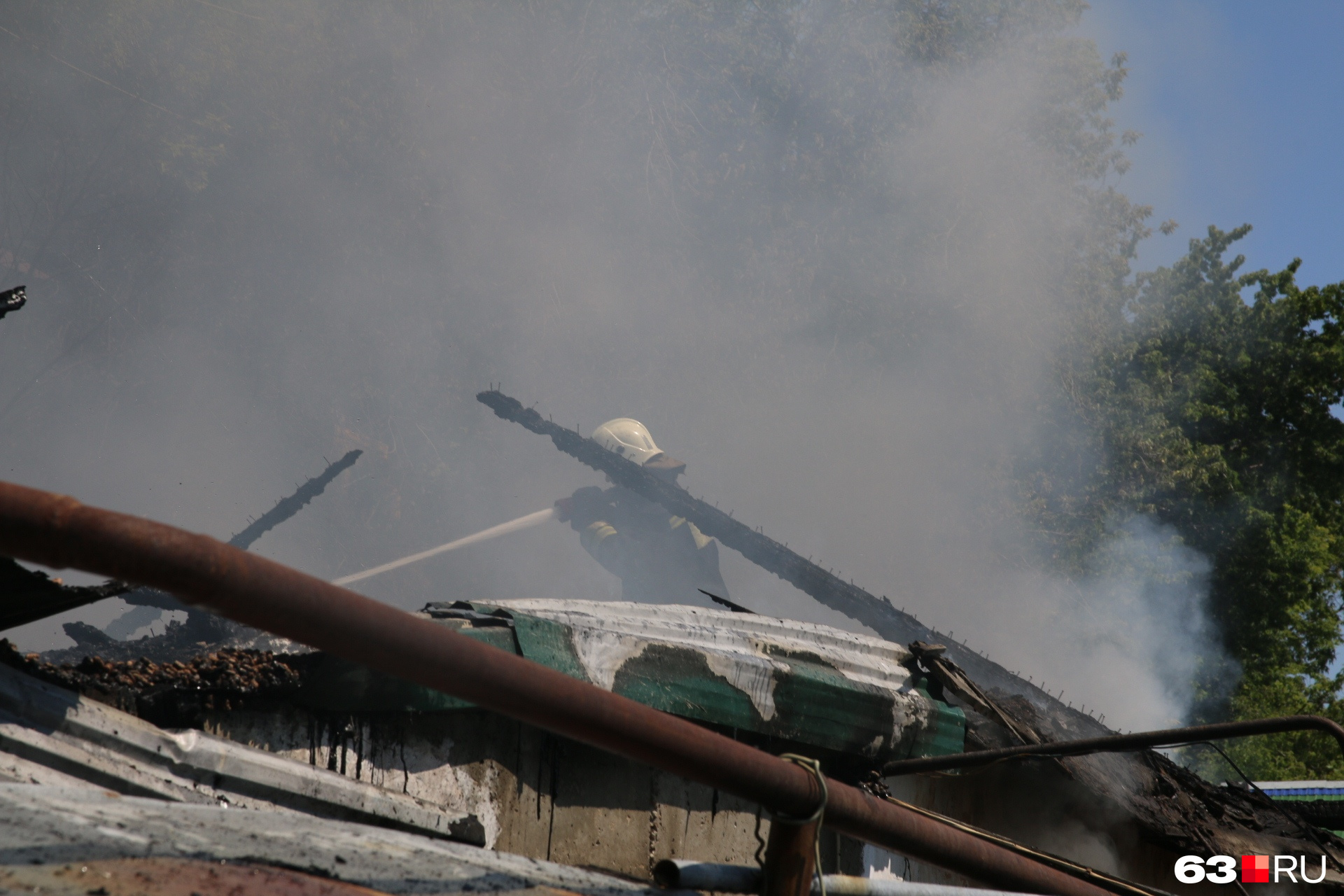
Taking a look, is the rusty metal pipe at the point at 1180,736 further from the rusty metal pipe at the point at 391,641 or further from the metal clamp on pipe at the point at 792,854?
the rusty metal pipe at the point at 391,641

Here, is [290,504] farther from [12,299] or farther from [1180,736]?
[1180,736]

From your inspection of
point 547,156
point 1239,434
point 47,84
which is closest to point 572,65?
point 547,156

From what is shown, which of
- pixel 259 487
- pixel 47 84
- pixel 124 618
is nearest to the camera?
pixel 124 618

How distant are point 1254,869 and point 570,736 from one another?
6.36 m

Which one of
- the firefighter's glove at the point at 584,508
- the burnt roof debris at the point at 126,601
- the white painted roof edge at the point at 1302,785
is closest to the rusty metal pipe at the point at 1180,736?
the burnt roof debris at the point at 126,601

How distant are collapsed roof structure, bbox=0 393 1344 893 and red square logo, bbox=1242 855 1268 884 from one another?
76 millimetres

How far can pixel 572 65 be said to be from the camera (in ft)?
112

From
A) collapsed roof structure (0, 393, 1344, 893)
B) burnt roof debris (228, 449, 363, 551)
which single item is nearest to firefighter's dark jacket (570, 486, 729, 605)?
burnt roof debris (228, 449, 363, 551)

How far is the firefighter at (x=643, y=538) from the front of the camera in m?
14.3

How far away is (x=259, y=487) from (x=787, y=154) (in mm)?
21951

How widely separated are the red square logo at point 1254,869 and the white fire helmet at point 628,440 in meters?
10.2

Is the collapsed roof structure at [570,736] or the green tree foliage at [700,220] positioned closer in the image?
the collapsed roof structure at [570,736]

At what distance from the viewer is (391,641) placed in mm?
1253

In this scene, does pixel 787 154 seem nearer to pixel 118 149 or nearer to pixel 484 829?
pixel 118 149
